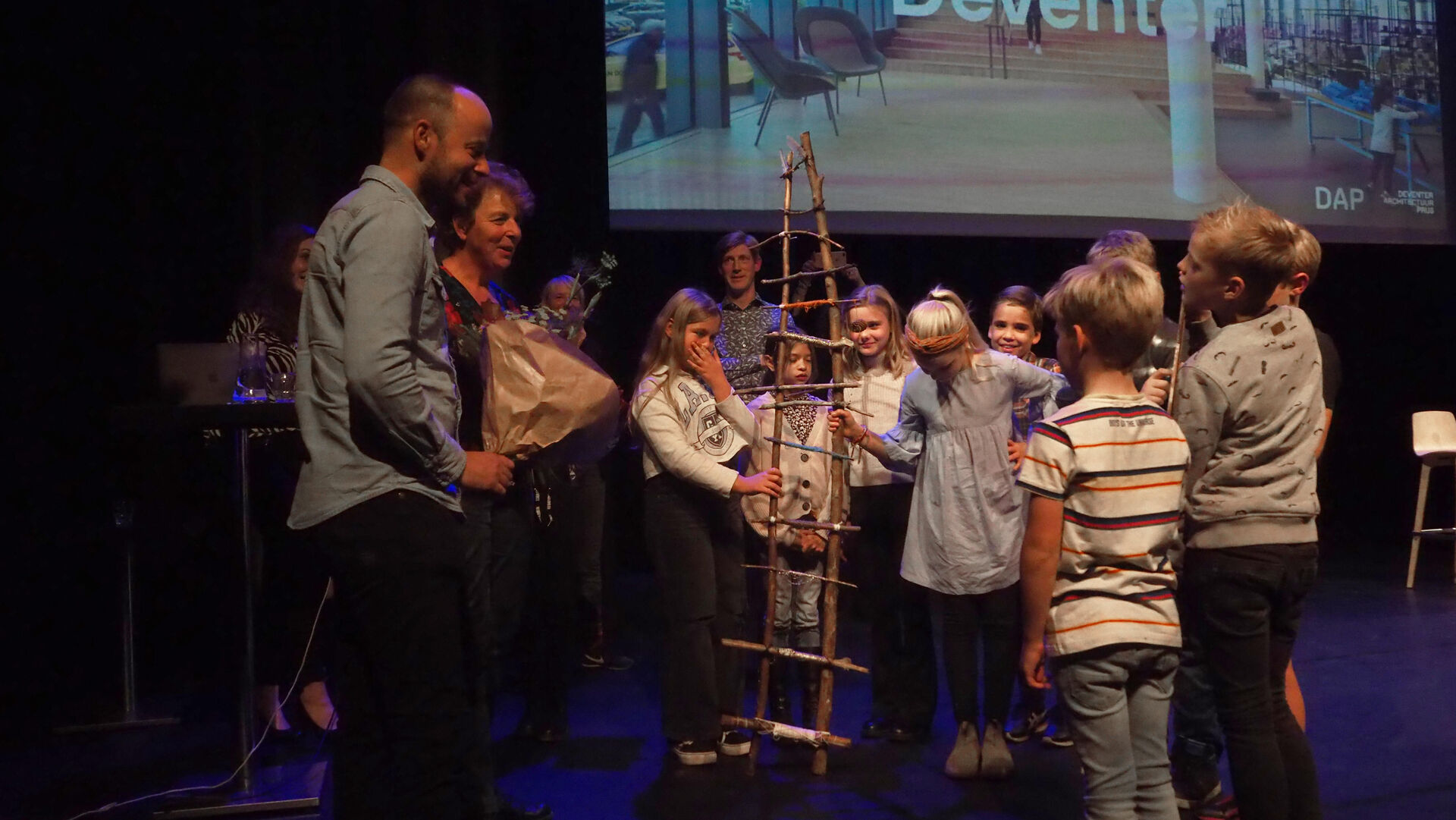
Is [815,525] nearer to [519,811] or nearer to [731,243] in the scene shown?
[519,811]

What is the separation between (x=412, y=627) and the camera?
73.7 inches

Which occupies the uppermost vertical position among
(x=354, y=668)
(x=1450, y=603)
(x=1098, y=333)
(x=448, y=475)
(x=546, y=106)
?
(x=546, y=106)

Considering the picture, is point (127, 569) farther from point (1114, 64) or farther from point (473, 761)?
point (1114, 64)

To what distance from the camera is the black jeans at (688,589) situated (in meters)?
3.34

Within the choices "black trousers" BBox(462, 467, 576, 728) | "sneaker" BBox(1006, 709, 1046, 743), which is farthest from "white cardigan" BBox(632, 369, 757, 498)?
"sneaker" BBox(1006, 709, 1046, 743)

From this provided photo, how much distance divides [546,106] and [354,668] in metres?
4.63

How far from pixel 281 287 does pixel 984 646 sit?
2400 millimetres

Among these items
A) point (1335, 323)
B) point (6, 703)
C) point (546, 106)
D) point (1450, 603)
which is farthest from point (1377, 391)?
point (6, 703)

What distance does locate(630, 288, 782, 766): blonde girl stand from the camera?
3.33 meters

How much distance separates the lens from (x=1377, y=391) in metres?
8.48

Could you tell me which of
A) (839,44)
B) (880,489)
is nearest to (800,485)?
(880,489)

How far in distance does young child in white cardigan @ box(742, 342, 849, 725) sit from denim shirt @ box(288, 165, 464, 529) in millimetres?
1854

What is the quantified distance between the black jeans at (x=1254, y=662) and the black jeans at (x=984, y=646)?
3.10 ft

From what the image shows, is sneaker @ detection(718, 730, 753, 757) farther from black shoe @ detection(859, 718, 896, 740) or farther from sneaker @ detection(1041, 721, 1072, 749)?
sneaker @ detection(1041, 721, 1072, 749)
